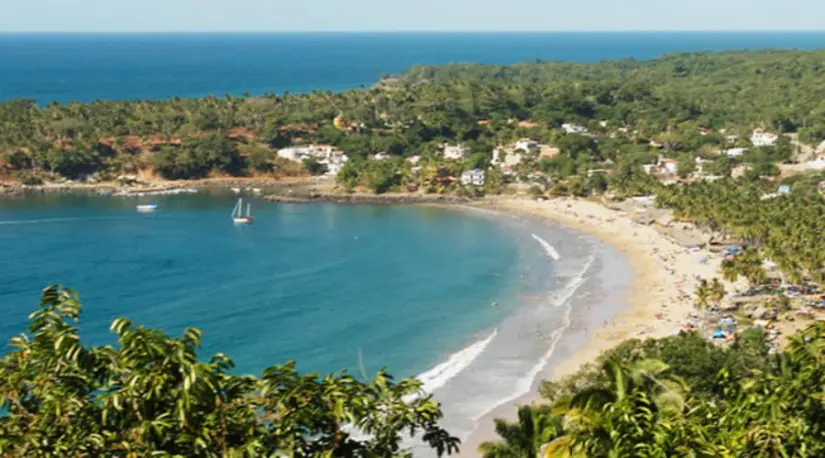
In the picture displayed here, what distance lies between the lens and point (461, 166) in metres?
85.4

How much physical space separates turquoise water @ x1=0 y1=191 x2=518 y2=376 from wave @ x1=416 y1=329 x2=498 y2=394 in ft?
2.55

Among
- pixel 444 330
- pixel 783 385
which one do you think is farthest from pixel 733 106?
pixel 783 385

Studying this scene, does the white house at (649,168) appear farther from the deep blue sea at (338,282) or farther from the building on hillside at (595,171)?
the deep blue sea at (338,282)

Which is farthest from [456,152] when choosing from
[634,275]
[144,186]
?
[634,275]

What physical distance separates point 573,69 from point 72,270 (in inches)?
5186

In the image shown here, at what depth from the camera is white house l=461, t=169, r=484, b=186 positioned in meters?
82.2

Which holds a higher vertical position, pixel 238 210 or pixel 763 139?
pixel 763 139

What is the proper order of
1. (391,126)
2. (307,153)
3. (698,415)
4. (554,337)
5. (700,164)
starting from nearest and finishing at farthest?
(698,415) < (554,337) < (700,164) < (307,153) < (391,126)

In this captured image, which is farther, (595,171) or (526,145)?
(526,145)

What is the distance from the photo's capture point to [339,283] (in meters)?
52.7

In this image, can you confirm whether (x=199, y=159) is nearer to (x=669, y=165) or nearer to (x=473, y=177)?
(x=473, y=177)

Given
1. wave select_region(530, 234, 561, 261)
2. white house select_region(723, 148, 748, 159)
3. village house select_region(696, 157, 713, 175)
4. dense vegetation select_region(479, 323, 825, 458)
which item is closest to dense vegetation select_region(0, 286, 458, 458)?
dense vegetation select_region(479, 323, 825, 458)

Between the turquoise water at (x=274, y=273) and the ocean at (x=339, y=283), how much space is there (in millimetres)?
132

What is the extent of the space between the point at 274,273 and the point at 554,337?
20.3m
